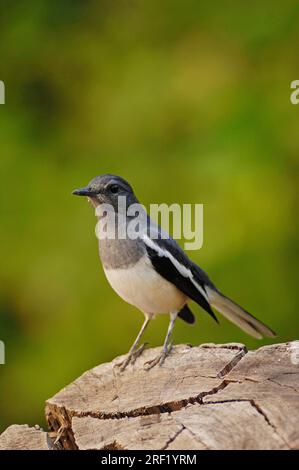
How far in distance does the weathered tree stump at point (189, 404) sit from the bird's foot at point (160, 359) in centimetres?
4

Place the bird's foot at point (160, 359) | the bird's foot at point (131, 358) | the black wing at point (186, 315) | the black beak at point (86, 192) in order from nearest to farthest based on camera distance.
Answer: the bird's foot at point (160, 359)
the bird's foot at point (131, 358)
the black beak at point (86, 192)
the black wing at point (186, 315)

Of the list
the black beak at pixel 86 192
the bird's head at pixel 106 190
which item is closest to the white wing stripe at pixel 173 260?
the bird's head at pixel 106 190

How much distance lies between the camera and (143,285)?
522 centimetres

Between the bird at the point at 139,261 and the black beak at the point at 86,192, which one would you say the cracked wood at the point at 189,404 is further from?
the black beak at the point at 86,192

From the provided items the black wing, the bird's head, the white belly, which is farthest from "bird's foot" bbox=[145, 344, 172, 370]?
the bird's head

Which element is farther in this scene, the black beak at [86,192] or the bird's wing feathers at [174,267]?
the bird's wing feathers at [174,267]

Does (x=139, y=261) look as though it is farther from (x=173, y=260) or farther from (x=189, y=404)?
(x=189, y=404)

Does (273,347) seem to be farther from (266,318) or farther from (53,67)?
(53,67)

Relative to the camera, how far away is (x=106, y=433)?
3992mm

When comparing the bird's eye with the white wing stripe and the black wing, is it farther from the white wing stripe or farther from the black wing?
the black wing

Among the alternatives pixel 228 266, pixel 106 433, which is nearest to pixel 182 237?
pixel 228 266

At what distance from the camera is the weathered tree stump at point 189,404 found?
370cm
